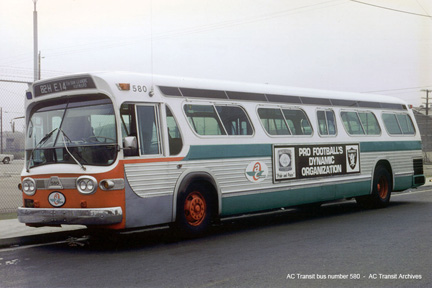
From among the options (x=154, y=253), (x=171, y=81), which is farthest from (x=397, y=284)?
(x=171, y=81)

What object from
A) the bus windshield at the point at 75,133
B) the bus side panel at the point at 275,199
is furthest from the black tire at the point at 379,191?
the bus windshield at the point at 75,133

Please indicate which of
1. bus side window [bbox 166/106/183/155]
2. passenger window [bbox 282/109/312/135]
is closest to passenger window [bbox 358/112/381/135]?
passenger window [bbox 282/109/312/135]

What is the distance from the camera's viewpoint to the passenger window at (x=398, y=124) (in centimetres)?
1534

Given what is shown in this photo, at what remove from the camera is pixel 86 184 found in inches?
340

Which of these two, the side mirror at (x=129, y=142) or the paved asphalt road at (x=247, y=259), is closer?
the paved asphalt road at (x=247, y=259)

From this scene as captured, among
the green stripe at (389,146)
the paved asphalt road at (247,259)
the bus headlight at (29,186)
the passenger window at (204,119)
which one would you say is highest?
the passenger window at (204,119)

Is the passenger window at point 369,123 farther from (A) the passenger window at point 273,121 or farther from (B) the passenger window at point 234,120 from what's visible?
(B) the passenger window at point 234,120

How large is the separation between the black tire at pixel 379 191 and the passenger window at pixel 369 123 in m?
0.91

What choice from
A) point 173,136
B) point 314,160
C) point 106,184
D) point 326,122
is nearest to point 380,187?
point 326,122

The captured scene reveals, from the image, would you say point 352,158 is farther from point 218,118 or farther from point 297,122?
point 218,118

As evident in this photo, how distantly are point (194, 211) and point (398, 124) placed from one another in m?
7.93

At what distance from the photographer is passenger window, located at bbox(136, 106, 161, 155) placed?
919cm

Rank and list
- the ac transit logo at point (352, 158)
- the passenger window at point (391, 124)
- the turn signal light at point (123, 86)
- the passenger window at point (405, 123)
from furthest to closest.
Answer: the passenger window at point (405, 123) < the passenger window at point (391, 124) < the ac transit logo at point (352, 158) < the turn signal light at point (123, 86)

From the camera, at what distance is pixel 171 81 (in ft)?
32.7
